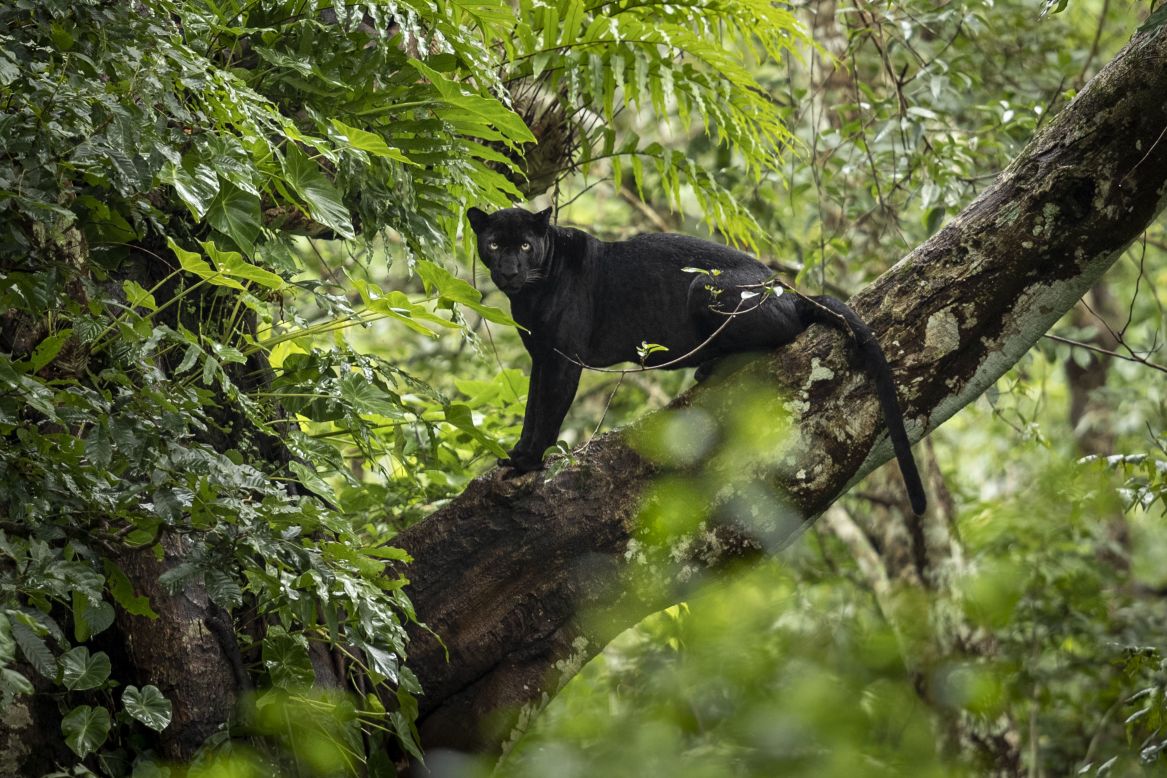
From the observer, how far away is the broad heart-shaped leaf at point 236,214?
8.05 ft

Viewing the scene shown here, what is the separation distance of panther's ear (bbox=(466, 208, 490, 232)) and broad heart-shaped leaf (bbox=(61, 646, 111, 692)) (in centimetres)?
198

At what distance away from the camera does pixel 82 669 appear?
225 cm

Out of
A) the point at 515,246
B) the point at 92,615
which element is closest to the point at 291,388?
the point at 92,615

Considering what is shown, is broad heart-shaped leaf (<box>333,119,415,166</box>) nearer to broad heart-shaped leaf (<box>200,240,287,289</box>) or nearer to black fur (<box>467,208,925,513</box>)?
broad heart-shaped leaf (<box>200,240,287,289</box>)

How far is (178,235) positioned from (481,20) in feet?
3.21

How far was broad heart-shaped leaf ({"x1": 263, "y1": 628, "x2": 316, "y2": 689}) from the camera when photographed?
8.48 feet

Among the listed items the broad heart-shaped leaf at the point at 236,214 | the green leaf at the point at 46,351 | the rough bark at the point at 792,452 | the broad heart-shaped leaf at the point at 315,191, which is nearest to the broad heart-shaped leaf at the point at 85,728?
the green leaf at the point at 46,351

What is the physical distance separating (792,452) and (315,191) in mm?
1310

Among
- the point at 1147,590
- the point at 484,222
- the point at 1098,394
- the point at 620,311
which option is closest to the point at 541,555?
the point at 620,311

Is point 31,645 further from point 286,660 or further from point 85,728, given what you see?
point 286,660

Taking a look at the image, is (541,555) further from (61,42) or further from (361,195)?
(61,42)

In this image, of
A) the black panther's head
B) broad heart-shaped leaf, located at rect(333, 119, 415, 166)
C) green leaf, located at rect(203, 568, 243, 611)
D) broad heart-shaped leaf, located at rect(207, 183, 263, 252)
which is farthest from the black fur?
green leaf, located at rect(203, 568, 243, 611)

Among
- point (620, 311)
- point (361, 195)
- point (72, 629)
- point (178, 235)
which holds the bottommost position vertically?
point (72, 629)

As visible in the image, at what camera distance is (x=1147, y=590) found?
7203 millimetres
